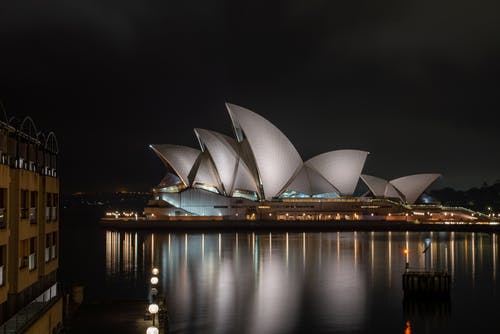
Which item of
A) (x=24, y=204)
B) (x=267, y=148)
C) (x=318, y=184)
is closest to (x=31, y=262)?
(x=24, y=204)

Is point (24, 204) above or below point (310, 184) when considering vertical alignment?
below

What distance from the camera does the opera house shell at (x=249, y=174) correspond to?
227 ft

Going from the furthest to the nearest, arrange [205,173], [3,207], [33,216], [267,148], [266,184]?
[205,173], [266,184], [267,148], [33,216], [3,207]

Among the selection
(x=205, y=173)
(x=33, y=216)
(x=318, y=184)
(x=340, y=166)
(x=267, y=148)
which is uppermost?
(x=267, y=148)

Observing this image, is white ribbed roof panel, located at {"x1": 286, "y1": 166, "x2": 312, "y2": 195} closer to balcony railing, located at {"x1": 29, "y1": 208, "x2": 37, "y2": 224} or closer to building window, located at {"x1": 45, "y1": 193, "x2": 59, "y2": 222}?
building window, located at {"x1": 45, "y1": 193, "x2": 59, "y2": 222}

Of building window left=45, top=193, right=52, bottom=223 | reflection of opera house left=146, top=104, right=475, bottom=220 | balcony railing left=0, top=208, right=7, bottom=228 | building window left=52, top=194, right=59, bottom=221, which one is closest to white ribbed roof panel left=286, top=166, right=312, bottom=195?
reflection of opera house left=146, top=104, right=475, bottom=220

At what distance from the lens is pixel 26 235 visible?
12.8 meters

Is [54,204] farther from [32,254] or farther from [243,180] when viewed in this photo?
[243,180]

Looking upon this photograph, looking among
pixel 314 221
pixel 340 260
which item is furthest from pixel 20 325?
pixel 314 221

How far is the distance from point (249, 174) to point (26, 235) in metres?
61.6

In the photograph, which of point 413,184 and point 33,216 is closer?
point 33,216

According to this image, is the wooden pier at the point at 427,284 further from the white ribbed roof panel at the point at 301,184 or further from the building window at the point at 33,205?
the white ribbed roof panel at the point at 301,184

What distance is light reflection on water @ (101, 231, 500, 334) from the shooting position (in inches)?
829

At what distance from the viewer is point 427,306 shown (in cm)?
2367
